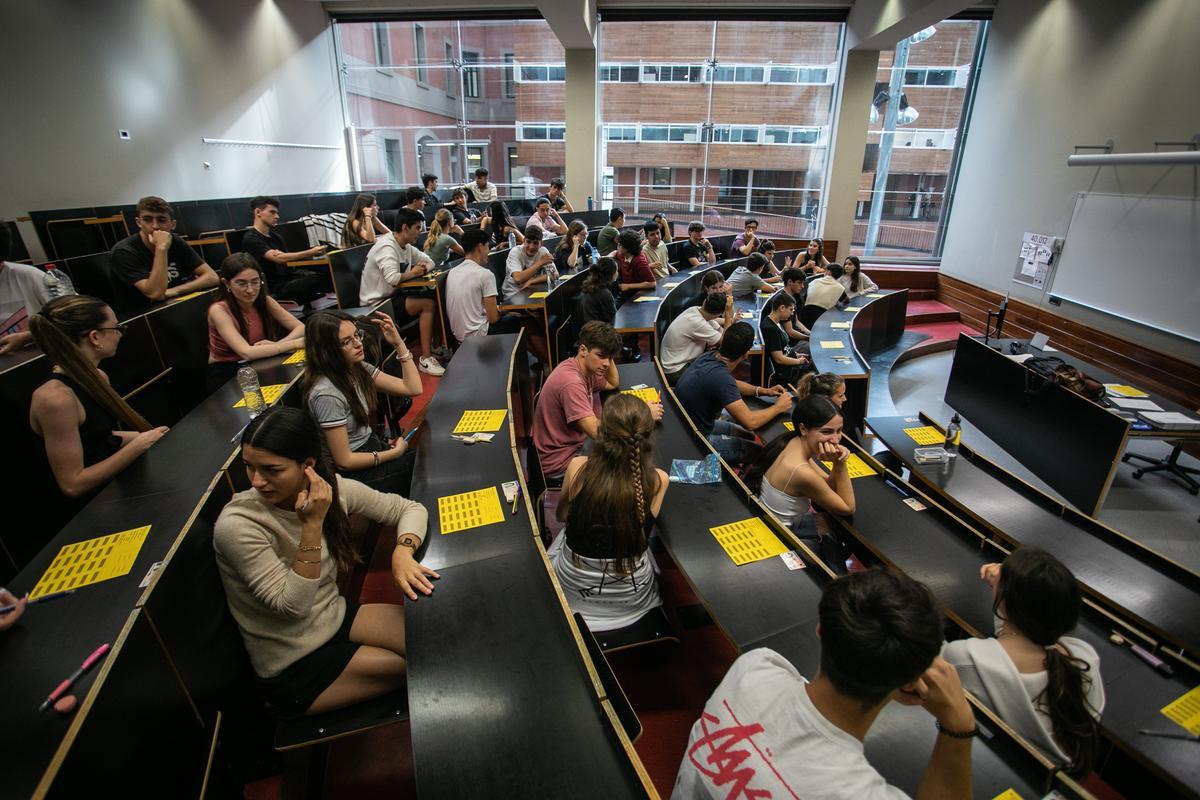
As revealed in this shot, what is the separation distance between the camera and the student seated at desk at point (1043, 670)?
1568mm

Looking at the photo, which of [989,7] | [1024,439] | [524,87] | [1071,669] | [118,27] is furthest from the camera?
[524,87]

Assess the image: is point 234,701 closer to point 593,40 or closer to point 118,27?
point 118,27

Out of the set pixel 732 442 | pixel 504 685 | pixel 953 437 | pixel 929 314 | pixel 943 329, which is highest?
A: pixel 504 685

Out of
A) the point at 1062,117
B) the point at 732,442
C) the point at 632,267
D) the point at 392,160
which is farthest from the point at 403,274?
the point at 1062,117

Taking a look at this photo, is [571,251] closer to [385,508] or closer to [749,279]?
[749,279]

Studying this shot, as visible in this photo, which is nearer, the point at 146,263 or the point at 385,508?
the point at 385,508

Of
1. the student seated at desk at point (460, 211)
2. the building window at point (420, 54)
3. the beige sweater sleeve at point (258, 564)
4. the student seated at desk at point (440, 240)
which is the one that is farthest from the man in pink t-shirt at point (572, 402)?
the building window at point (420, 54)

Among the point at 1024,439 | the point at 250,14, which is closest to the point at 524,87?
the point at 250,14

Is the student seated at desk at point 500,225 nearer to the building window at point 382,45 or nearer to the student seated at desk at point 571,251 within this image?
the student seated at desk at point 571,251

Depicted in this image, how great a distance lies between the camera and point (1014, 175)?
8367 millimetres

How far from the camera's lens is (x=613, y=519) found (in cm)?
205

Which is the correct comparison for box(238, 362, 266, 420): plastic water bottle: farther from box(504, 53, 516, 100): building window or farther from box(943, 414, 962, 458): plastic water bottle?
box(504, 53, 516, 100): building window

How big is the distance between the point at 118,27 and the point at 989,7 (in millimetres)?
12487

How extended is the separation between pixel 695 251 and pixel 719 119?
3459mm
